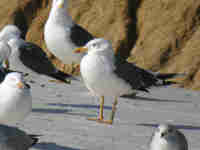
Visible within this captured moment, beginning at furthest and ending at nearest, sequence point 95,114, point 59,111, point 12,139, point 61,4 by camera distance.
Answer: point 61,4 → point 95,114 → point 59,111 → point 12,139

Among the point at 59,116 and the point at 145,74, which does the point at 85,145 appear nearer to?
the point at 59,116

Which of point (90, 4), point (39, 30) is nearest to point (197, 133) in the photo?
point (90, 4)

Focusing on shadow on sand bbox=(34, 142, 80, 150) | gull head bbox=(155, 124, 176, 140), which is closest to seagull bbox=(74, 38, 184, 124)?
shadow on sand bbox=(34, 142, 80, 150)

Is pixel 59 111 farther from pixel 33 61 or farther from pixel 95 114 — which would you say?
pixel 33 61

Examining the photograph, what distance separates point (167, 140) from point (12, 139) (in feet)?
4.89

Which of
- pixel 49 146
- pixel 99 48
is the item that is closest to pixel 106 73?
pixel 99 48

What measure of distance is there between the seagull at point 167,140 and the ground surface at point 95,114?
25.2 inches

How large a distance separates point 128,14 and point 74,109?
712 cm

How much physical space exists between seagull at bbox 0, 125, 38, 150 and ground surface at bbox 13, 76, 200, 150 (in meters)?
0.63

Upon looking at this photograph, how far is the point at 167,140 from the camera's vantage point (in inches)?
178

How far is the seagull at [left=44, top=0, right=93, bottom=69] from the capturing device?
9.40 m

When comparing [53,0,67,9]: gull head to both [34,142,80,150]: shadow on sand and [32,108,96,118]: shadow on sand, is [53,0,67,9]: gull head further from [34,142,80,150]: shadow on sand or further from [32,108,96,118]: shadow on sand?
[34,142,80,150]: shadow on sand

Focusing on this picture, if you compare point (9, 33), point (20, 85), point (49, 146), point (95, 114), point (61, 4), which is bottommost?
point (95, 114)

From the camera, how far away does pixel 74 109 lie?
711 centimetres
